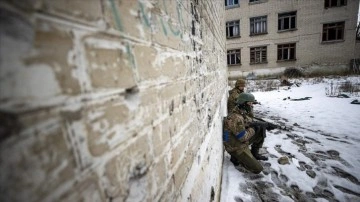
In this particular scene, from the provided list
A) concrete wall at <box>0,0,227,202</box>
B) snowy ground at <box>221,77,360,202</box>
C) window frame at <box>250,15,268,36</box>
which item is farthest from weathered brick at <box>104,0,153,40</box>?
window frame at <box>250,15,268,36</box>

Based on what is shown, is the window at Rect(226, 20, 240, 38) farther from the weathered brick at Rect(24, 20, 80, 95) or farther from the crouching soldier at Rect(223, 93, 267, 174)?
the weathered brick at Rect(24, 20, 80, 95)

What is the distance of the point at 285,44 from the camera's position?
50.1ft

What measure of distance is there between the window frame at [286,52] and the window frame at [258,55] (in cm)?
101

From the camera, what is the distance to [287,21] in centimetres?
1509

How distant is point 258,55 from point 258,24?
2.41 m

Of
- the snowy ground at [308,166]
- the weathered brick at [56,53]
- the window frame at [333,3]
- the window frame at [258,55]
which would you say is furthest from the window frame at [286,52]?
the weathered brick at [56,53]

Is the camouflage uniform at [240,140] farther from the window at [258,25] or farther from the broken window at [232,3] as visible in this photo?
the broken window at [232,3]

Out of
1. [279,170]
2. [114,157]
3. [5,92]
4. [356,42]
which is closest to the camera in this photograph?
[5,92]

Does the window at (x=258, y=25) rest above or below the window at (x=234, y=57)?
above

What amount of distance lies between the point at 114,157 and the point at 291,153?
3874mm

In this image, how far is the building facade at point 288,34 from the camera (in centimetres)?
1403

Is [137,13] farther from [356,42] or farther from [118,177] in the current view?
[356,42]

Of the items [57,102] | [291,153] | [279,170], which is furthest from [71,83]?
[291,153]

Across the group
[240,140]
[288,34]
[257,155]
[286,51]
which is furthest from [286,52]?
[240,140]
